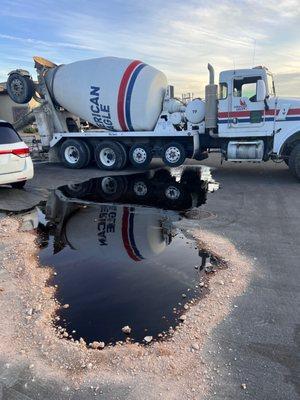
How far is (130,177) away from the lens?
12172mm

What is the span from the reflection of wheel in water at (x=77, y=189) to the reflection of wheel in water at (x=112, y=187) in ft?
1.06

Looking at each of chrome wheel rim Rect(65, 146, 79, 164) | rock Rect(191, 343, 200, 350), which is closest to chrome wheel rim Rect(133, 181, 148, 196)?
chrome wheel rim Rect(65, 146, 79, 164)

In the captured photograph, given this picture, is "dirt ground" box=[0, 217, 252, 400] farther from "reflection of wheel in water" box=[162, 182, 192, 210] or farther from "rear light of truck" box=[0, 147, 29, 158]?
"rear light of truck" box=[0, 147, 29, 158]

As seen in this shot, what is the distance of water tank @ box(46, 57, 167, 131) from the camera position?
13070 millimetres

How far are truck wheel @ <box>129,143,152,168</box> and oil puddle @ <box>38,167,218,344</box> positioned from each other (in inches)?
157

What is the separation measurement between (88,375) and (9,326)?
116 cm

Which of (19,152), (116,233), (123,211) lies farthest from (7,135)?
(116,233)

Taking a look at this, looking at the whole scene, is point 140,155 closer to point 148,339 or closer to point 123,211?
point 123,211

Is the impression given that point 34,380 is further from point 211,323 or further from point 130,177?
point 130,177

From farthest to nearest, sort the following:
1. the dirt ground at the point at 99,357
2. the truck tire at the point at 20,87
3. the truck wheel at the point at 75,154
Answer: the truck tire at the point at 20,87
the truck wheel at the point at 75,154
the dirt ground at the point at 99,357

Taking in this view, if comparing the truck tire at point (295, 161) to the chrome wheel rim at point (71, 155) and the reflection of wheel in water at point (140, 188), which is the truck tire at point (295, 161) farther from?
the chrome wheel rim at point (71, 155)

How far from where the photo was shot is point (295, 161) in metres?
11.1

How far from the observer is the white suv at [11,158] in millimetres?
8703

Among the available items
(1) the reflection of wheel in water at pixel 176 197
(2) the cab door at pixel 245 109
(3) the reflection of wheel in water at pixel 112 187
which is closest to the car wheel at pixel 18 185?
(3) the reflection of wheel in water at pixel 112 187
